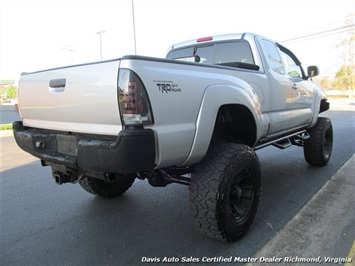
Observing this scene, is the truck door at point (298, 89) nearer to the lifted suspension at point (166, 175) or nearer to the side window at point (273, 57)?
the side window at point (273, 57)

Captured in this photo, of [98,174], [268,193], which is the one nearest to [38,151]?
[98,174]

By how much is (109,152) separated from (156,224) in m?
1.50

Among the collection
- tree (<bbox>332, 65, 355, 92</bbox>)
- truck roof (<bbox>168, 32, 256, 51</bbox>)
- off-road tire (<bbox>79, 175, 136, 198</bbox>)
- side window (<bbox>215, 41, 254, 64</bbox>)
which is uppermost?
tree (<bbox>332, 65, 355, 92</bbox>)

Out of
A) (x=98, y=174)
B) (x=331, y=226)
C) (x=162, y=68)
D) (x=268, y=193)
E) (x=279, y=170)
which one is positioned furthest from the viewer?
(x=279, y=170)

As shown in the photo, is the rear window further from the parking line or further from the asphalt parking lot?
the parking line

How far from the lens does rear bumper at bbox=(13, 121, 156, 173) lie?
196 cm

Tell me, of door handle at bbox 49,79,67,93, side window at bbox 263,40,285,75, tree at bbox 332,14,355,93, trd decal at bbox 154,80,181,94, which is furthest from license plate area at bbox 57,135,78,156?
tree at bbox 332,14,355,93

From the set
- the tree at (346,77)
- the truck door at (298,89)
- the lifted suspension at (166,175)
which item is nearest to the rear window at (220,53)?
the truck door at (298,89)

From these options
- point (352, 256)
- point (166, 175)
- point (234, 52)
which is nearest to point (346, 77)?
point (234, 52)

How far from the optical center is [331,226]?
9.86ft

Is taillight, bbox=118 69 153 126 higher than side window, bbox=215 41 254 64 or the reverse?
the reverse

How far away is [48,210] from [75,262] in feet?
4.37

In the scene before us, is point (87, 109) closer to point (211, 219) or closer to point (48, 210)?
point (211, 219)

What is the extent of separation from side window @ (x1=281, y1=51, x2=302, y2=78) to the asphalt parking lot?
1617 mm
